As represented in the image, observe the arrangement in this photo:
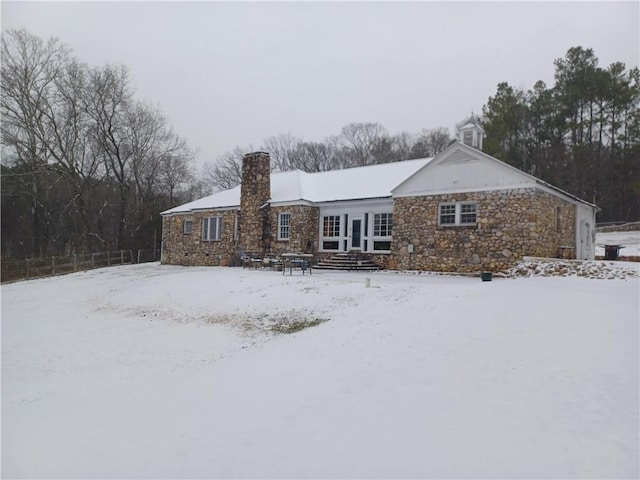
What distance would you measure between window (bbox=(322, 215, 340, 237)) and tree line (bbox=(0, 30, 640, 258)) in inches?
742

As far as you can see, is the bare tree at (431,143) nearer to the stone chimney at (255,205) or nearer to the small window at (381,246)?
the stone chimney at (255,205)

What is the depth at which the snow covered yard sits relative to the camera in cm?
451

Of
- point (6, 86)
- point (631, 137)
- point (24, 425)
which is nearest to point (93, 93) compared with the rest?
point (6, 86)

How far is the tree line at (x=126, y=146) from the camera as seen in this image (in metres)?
29.8

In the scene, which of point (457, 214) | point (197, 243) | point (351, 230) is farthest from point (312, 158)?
point (457, 214)

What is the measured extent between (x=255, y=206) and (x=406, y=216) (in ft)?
26.1

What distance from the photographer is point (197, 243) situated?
25.1 metres

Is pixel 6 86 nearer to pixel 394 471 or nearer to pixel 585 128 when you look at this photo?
pixel 394 471

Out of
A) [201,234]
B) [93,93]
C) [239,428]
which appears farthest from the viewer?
[93,93]

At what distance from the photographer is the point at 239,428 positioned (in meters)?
5.26

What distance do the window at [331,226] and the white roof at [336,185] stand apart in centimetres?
91

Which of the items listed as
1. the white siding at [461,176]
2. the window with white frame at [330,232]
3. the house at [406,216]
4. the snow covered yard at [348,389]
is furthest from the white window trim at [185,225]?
the snow covered yard at [348,389]

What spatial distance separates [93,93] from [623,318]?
34.8 m

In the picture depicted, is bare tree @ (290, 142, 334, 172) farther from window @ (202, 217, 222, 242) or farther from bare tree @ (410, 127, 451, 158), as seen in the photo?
window @ (202, 217, 222, 242)
